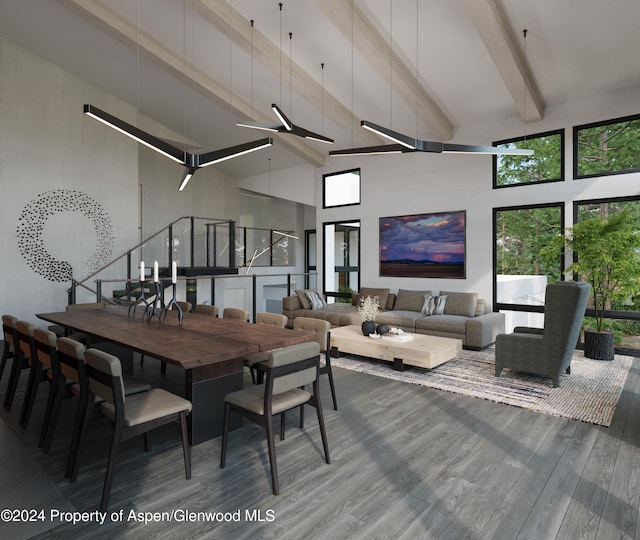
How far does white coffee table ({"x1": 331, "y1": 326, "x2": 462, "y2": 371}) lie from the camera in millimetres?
4922

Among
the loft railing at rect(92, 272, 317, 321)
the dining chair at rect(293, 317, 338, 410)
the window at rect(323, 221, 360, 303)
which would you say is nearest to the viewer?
the dining chair at rect(293, 317, 338, 410)

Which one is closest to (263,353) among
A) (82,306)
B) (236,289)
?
(82,306)

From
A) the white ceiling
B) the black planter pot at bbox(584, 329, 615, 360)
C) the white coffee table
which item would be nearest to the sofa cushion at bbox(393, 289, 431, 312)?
the white coffee table

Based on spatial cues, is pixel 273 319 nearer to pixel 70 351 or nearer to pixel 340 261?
pixel 70 351

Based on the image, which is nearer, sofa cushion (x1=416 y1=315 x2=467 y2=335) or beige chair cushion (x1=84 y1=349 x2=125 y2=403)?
beige chair cushion (x1=84 y1=349 x2=125 y2=403)

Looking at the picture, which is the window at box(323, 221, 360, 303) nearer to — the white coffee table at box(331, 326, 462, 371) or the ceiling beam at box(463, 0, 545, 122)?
the white coffee table at box(331, 326, 462, 371)

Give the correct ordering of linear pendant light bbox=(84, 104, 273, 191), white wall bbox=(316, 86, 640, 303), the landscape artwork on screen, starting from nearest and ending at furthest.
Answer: linear pendant light bbox=(84, 104, 273, 191), white wall bbox=(316, 86, 640, 303), the landscape artwork on screen

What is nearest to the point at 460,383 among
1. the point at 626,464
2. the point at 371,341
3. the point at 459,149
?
the point at 371,341

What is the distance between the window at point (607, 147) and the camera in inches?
236

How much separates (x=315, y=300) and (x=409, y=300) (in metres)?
1.90

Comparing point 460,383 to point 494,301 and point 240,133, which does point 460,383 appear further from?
point 240,133

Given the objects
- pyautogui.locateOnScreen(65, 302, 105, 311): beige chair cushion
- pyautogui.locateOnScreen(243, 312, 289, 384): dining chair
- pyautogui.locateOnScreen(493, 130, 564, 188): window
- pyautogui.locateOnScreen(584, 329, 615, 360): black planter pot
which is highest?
pyautogui.locateOnScreen(493, 130, 564, 188): window

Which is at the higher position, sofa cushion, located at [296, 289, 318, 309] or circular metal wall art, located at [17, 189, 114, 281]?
circular metal wall art, located at [17, 189, 114, 281]

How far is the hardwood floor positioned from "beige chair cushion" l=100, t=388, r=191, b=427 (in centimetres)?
44
